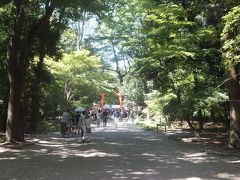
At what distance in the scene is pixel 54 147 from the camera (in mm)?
17000

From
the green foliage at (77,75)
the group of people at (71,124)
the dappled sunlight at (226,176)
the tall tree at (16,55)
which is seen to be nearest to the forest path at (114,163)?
the dappled sunlight at (226,176)

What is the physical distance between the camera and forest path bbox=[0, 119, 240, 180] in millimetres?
10020

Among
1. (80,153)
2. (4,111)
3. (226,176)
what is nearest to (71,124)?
(4,111)

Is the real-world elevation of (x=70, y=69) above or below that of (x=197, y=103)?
above

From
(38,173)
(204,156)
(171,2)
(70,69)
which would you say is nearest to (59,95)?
(70,69)

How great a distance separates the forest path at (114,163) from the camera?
395 inches

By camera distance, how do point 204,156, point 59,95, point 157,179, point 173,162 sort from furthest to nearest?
point 59,95, point 204,156, point 173,162, point 157,179

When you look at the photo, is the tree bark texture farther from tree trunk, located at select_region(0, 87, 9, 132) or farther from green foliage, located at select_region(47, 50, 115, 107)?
green foliage, located at select_region(47, 50, 115, 107)

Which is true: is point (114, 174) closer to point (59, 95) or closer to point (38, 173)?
point (38, 173)

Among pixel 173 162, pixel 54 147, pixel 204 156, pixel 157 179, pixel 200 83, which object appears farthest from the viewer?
pixel 200 83

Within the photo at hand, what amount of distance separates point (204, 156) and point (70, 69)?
25.7 meters

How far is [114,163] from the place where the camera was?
39.7ft

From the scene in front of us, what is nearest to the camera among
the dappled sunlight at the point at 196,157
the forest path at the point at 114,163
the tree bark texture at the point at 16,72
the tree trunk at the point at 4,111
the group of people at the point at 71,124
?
Result: the forest path at the point at 114,163

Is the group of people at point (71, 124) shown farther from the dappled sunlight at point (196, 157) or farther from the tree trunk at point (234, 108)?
the tree trunk at point (234, 108)
